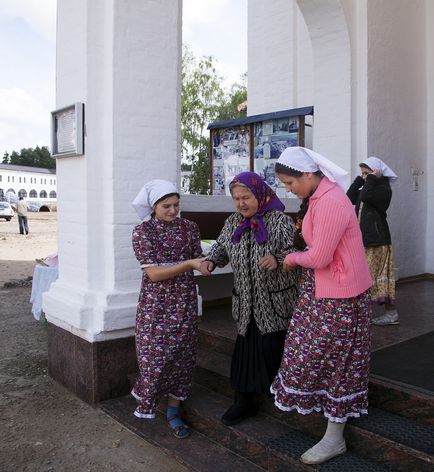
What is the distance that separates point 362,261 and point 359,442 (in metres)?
1.04

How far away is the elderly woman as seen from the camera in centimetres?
294

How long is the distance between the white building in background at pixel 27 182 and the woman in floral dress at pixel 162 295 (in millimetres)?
70271

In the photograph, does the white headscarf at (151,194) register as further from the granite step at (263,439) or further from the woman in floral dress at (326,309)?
the granite step at (263,439)

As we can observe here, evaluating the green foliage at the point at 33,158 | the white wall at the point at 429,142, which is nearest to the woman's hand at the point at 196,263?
the white wall at the point at 429,142

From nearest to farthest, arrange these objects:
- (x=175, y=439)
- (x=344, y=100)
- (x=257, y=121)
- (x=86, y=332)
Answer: (x=175, y=439) → (x=86, y=332) → (x=344, y=100) → (x=257, y=121)

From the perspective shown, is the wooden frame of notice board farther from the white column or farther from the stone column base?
the stone column base

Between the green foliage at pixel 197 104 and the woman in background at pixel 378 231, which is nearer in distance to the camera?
the woman in background at pixel 378 231

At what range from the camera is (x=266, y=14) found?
925 cm

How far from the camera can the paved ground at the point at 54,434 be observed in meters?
3.23

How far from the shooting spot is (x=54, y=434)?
3.64m

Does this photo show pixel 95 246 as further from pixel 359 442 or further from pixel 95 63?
pixel 359 442

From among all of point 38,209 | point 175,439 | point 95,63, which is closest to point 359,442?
point 175,439

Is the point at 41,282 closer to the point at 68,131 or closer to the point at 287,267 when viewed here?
the point at 68,131

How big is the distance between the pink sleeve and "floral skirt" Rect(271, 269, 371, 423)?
0.20 m
